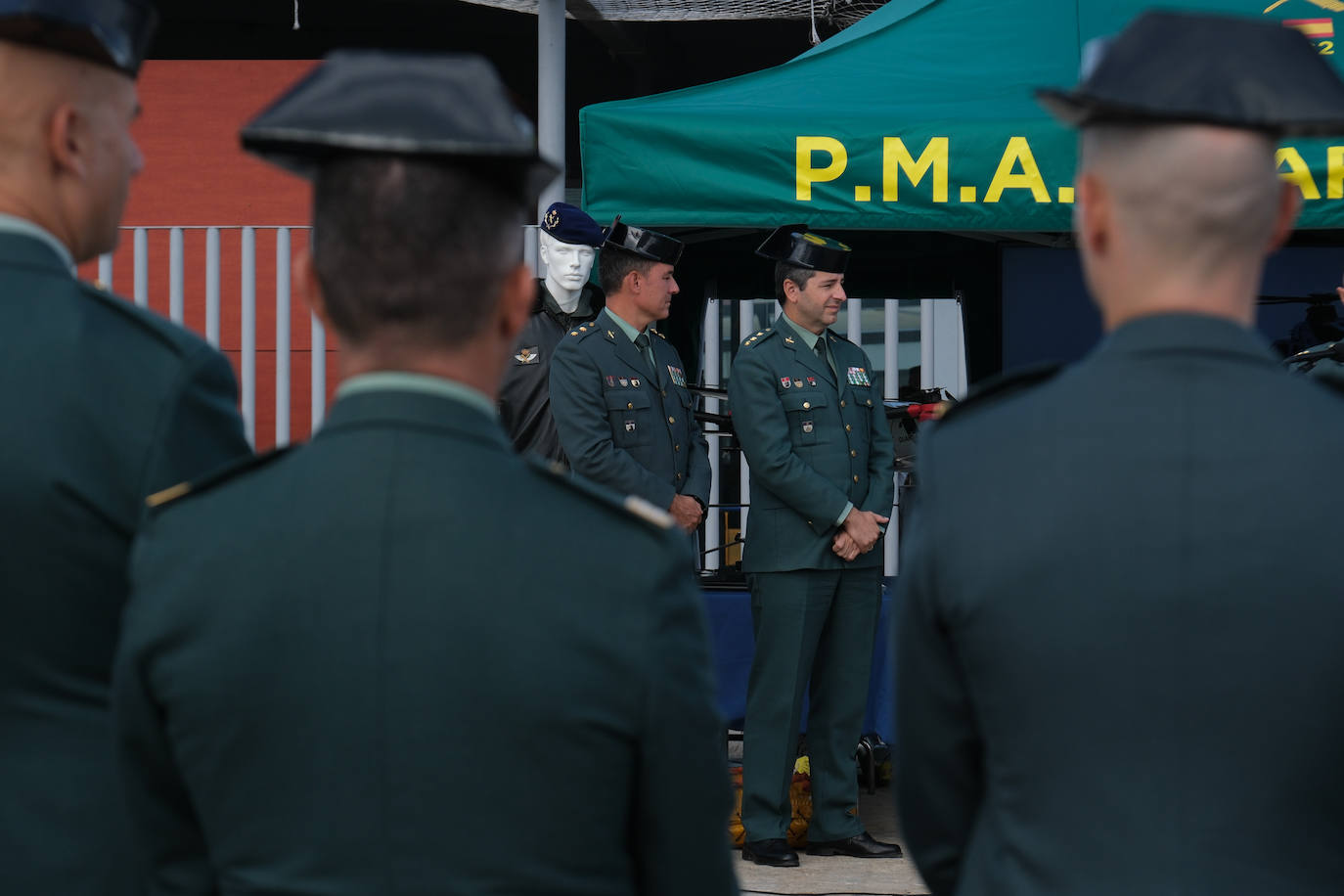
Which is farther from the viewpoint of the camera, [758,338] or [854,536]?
[758,338]

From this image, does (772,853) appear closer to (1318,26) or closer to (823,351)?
(823,351)

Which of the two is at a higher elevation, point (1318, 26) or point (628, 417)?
point (1318, 26)

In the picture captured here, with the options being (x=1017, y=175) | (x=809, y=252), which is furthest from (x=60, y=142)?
(x=809, y=252)

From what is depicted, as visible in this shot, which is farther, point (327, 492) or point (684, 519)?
point (684, 519)

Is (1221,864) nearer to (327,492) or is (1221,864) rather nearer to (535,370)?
(327,492)

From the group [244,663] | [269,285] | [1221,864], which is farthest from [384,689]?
[269,285]

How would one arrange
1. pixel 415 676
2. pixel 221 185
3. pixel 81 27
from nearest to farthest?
pixel 415 676 → pixel 81 27 → pixel 221 185

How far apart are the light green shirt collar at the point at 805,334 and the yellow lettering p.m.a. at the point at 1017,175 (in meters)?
0.76

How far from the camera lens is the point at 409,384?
114cm

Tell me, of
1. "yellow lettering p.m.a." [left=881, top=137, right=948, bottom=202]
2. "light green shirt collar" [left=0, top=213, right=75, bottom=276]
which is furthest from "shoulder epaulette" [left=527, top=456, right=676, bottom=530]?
"yellow lettering p.m.a." [left=881, top=137, right=948, bottom=202]

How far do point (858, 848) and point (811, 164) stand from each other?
6.39 feet

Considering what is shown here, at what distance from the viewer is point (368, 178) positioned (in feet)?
3.66

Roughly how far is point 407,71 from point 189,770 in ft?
1.78

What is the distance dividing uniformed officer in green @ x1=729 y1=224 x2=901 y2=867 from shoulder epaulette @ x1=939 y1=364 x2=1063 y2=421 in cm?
300
